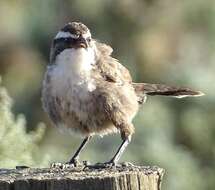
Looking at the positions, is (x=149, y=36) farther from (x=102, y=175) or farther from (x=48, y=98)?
(x=102, y=175)

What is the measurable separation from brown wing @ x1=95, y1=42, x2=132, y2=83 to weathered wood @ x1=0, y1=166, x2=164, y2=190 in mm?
2213

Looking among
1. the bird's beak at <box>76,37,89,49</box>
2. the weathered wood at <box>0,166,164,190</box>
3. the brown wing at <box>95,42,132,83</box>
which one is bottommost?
the weathered wood at <box>0,166,164,190</box>

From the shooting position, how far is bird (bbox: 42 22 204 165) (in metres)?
8.55

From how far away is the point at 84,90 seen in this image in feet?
28.0

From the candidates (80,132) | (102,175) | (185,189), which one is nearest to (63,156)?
(185,189)

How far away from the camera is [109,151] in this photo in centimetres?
1449

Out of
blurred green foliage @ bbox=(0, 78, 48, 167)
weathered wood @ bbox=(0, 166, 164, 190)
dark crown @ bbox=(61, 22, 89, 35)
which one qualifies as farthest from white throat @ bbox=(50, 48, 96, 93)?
weathered wood @ bbox=(0, 166, 164, 190)

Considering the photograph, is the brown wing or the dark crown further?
the brown wing

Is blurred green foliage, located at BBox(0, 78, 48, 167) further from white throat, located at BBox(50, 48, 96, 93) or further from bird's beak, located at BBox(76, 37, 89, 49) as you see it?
bird's beak, located at BBox(76, 37, 89, 49)

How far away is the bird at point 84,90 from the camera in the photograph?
28.1 feet

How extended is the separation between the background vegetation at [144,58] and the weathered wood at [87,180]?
731 cm

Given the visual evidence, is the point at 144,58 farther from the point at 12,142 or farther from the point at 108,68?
the point at 108,68

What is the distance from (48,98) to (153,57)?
8.99 metres

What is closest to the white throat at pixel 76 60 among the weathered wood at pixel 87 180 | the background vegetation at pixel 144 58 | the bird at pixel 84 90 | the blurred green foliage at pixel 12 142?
the bird at pixel 84 90
